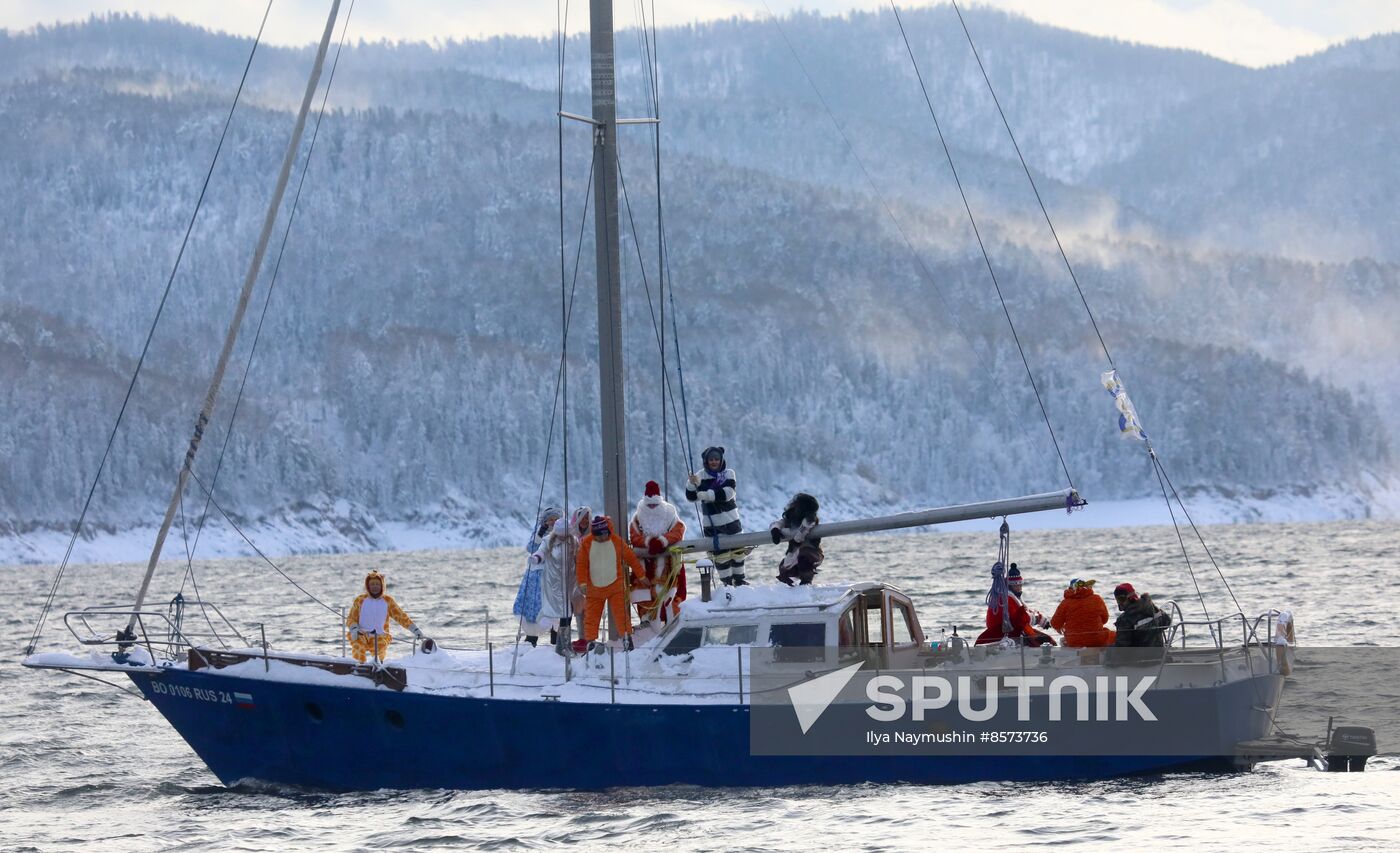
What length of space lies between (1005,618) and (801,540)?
2.56 meters

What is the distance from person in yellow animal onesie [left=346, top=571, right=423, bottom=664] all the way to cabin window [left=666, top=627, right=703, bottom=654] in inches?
126

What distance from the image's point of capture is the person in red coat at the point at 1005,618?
64.0 ft

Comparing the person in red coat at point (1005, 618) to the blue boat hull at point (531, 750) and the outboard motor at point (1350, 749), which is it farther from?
the outboard motor at point (1350, 749)

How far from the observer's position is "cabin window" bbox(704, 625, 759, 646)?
18.0m

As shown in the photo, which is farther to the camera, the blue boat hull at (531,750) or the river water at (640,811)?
the blue boat hull at (531,750)

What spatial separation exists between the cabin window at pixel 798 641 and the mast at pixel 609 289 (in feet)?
7.12

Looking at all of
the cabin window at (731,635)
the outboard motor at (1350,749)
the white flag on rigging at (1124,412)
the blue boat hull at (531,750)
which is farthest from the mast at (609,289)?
the outboard motor at (1350,749)

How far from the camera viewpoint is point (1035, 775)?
1764cm

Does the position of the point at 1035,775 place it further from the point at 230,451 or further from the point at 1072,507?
the point at 230,451

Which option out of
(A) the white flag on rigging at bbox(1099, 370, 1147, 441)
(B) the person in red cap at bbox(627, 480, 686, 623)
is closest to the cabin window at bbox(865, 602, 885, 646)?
(B) the person in red cap at bbox(627, 480, 686, 623)

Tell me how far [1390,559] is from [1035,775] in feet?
214

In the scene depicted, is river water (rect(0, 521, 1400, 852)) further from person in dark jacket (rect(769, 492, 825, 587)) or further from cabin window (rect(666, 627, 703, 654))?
person in dark jacket (rect(769, 492, 825, 587))
